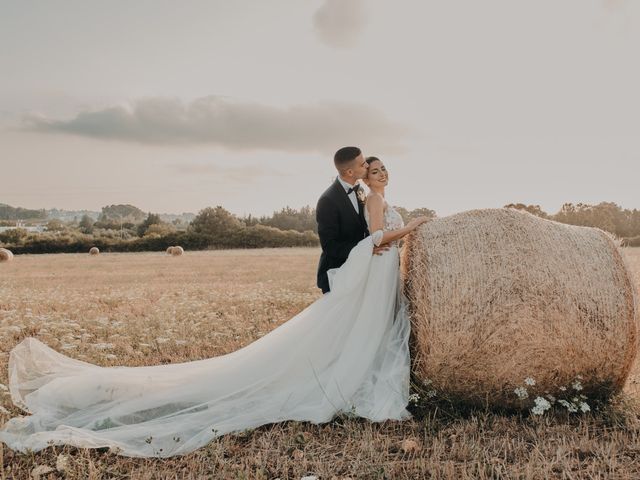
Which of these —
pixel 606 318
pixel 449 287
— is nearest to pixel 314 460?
pixel 449 287

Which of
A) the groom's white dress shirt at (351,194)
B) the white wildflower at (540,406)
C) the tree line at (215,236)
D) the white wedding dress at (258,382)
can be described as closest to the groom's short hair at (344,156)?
the groom's white dress shirt at (351,194)

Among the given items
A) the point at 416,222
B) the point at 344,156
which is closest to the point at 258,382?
the point at 416,222

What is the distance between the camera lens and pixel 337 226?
212 inches

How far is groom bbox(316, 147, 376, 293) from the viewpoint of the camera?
17.5 ft

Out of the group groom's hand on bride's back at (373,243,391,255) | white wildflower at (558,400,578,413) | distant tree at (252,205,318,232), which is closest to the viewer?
white wildflower at (558,400,578,413)

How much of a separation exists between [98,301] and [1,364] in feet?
18.0

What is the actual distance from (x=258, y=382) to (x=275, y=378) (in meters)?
0.16

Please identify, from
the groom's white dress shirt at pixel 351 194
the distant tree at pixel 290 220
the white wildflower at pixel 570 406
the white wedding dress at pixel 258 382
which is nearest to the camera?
the white wedding dress at pixel 258 382

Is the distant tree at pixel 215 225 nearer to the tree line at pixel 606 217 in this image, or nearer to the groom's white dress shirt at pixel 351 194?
the tree line at pixel 606 217

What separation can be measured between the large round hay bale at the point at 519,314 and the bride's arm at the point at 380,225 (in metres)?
0.31

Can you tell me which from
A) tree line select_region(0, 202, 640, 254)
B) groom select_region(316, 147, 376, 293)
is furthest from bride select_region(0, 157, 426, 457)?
tree line select_region(0, 202, 640, 254)

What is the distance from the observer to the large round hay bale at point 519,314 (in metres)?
4.65

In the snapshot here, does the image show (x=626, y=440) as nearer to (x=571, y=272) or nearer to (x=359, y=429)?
(x=571, y=272)

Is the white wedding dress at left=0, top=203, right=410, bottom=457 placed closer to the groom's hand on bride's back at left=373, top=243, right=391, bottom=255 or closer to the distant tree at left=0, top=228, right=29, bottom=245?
the groom's hand on bride's back at left=373, top=243, right=391, bottom=255
